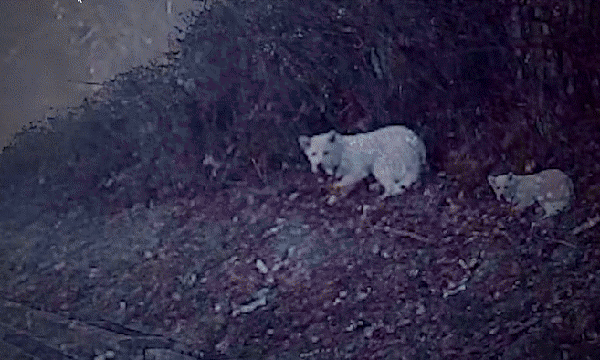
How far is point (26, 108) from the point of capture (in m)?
9.34

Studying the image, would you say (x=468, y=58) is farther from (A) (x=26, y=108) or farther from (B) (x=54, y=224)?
(A) (x=26, y=108)

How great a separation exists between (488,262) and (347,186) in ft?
3.65

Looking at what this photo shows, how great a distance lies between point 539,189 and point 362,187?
92 cm

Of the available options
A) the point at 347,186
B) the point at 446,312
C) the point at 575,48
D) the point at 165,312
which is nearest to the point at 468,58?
the point at 575,48

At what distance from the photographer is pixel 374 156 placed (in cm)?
406

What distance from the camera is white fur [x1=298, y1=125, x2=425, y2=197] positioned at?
3.94 m

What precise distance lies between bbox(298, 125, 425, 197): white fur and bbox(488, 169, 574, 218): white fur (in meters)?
0.47

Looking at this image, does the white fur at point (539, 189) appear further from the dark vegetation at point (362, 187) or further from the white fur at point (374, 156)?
the white fur at point (374, 156)

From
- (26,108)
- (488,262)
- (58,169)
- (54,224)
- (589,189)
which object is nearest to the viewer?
(488,262)

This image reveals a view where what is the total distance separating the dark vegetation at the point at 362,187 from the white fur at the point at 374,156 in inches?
3.7

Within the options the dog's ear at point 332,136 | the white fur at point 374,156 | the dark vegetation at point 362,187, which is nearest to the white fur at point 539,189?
the dark vegetation at point 362,187

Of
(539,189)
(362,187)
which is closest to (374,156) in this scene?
(362,187)

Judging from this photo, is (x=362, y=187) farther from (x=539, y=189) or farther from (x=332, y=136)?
(x=539, y=189)

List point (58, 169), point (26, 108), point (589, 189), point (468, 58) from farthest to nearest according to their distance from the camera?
point (26, 108) < point (58, 169) < point (468, 58) < point (589, 189)
